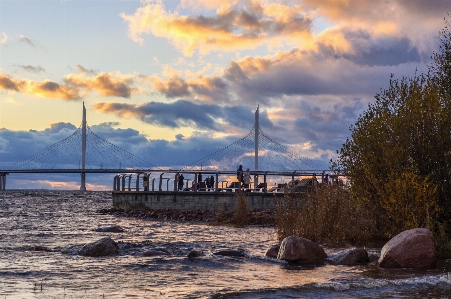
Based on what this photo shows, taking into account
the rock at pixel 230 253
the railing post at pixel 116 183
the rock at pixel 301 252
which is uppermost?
the railing post at pixel 116 183

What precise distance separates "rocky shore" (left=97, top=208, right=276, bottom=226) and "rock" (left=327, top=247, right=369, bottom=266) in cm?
1354

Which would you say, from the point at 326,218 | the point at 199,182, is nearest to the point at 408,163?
the point at 326,218

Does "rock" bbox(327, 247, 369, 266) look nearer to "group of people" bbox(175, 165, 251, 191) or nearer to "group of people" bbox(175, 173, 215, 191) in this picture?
"group of people" bbox(175, 165, 251, 191)

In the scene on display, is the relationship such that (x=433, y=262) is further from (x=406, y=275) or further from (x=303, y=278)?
(x=303, y=278)

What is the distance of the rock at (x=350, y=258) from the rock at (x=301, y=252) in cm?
28

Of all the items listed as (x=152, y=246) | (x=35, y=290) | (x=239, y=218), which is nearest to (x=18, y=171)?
(x=239, y=218)

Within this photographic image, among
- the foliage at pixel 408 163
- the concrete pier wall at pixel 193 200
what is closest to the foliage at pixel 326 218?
the foliage at pixel 408 163

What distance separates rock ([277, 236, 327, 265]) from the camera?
15164mm

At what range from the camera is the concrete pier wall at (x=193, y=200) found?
35250 millimetres

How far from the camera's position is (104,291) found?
37.1 feet

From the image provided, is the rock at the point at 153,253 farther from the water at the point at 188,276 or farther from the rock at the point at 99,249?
the rock at the point at 99,249

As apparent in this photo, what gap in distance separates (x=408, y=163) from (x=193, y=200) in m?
19.3

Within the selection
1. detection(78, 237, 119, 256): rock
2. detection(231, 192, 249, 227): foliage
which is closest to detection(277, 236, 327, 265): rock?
detection(78, 237, 119, 256): rock

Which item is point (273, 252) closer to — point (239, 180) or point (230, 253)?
point (230, 253)
